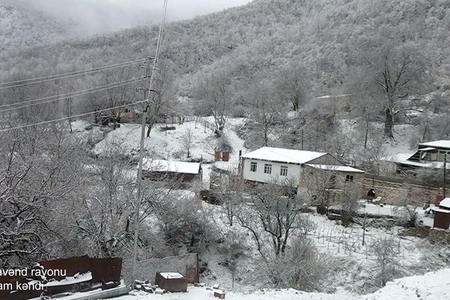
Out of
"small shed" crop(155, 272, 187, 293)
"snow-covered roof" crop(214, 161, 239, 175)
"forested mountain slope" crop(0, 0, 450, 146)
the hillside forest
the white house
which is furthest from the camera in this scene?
"forested mountain slope" crop(0, 0, 450, 146)

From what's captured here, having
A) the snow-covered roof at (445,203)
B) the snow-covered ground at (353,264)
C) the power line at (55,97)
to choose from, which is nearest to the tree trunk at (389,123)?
the snow-covered ground at (353,264)

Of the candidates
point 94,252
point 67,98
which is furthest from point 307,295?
point 67,98

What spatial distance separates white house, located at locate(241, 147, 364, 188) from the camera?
1259 inches

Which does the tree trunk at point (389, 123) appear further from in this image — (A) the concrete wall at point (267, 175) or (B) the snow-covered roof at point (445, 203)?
(B) the snow-covered roof at point (445, 203)

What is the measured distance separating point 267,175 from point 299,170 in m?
2.94

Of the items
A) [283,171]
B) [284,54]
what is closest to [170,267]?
[283,171]

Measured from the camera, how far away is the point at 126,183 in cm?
2353

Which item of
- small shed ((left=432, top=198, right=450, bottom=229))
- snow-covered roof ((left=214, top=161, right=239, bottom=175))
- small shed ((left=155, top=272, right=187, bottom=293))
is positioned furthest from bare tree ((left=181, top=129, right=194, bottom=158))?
small shed ((left=155, top=272, right=187, bottom=293))

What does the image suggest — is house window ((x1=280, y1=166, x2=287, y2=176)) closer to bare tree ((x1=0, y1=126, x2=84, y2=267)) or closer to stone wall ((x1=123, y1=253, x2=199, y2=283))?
stone wall ((x1=123, y1=253, x2=199, y2=283))

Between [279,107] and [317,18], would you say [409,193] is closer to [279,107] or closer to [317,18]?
[279,107]

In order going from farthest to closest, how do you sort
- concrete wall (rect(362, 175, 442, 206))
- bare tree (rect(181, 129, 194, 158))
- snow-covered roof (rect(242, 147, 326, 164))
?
bare tree (rect(181, 129, 194, 158)) < snow-covered roof (rect(242, 147, 326, 164)) < concrete wall (rect(362, 175, 442, 206))

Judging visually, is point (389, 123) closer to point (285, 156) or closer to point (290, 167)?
point (285, 156)

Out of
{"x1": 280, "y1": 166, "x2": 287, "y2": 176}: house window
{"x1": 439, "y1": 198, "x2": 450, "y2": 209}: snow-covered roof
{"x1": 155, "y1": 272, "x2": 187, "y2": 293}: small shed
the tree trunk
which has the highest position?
the tree trunk

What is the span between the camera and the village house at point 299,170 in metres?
31.6
